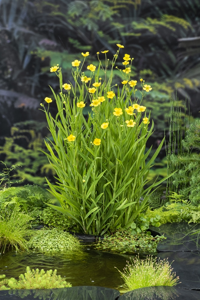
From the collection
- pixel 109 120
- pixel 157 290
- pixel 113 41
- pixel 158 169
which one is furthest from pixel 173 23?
pixel 157 290

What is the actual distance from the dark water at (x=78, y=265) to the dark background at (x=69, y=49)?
8.79ft

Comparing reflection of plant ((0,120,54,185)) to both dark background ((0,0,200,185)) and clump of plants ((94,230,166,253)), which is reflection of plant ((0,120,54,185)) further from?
clump of plants ((94,230,166,253))

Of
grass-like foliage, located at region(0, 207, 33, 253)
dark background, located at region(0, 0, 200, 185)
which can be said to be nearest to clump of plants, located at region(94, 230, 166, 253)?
grass-like foliage, located at region(0, 207, 33, 253)

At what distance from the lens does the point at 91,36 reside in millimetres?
5324

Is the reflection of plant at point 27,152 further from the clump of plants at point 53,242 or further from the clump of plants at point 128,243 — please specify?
the clump of plants at point 128,243

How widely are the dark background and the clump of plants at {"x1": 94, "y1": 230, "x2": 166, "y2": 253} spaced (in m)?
2.48

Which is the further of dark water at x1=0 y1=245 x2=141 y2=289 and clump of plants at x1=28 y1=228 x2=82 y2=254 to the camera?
clump of plants at x1=28 y1=228 x2=82 y2=254

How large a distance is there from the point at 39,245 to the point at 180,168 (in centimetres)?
221

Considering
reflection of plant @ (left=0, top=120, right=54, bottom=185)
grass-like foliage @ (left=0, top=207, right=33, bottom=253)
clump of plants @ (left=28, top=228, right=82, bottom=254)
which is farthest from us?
reflection of plant @ (left=0, top=120, right=54, bottom=185)

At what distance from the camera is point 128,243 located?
2.79 m

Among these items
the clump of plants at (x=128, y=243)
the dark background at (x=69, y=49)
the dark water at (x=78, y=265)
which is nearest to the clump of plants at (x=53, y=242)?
the dark water at (x=78, y=265)

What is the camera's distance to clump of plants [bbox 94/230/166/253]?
2723 mm

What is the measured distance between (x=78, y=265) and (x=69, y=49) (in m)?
3.87

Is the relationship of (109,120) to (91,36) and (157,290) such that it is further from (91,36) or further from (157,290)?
(91,36)
